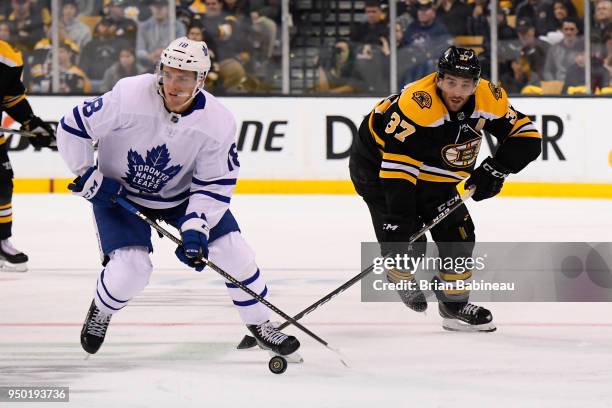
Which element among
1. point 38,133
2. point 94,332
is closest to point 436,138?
point 94,332

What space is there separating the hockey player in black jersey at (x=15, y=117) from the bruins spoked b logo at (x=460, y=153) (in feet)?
7.40

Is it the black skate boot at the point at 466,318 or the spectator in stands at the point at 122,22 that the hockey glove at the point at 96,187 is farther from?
the spectator in stands at the point at 122,22

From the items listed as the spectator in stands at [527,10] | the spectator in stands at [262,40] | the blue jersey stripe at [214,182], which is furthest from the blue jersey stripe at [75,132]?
the spectator in stands at [527,10]

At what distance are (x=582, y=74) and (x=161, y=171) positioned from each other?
21.3 feet

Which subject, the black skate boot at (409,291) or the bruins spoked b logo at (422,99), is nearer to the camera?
the bruins spoked b logo at (422,99)

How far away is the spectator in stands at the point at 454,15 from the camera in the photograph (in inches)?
392

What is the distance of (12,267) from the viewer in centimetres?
616

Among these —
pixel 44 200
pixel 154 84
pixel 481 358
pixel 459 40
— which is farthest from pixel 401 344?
pixel 459 40

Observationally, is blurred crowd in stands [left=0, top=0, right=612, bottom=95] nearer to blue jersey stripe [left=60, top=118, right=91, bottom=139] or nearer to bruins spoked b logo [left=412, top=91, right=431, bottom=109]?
bruins spoked b logo [left=412, top=91, right=431, bottom=109]

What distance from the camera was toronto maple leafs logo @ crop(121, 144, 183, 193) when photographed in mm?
3881

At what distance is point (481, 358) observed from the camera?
4094 millimetres

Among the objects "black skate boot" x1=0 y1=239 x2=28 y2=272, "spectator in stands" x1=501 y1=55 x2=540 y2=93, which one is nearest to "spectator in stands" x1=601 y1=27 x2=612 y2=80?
"spectator in stands" x1=501 y1=55 x2=540 y2=93

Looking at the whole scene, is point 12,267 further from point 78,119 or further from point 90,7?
point 90,7

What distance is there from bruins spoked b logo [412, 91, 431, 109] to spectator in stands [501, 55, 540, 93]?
5.59m
